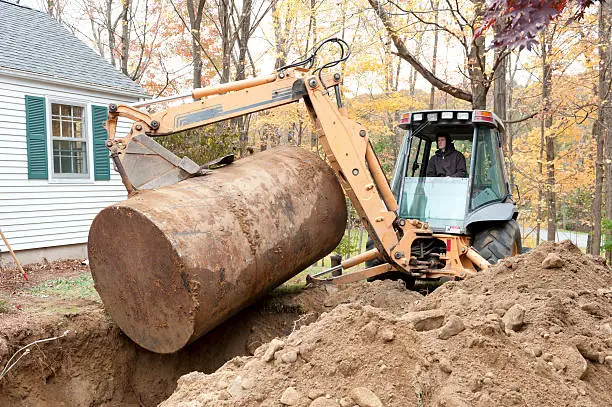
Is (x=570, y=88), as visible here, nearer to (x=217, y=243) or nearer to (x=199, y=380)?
(x=217, y=243)

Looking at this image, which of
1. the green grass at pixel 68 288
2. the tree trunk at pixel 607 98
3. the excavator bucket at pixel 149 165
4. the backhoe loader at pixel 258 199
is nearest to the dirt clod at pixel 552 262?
the backhoe loader at pixel 258 199

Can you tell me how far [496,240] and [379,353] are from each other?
4.11m

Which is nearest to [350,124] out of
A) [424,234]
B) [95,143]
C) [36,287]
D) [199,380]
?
[424,234]

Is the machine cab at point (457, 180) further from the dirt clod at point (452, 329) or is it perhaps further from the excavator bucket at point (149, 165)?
the dirt clod at point (452, 329)

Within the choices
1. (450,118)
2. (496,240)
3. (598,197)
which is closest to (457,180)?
(450,118)

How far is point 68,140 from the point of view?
424 inches

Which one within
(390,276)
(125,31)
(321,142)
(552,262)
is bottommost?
(390,276)

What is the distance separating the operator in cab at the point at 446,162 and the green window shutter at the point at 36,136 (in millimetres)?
7233

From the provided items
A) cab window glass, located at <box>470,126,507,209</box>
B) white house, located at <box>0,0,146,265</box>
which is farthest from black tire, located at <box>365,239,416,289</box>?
white house, located at <box>0,0,146,265</box>

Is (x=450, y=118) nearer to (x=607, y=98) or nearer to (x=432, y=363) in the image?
(x=432, y=363)

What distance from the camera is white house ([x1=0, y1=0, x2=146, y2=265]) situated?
9930 mm

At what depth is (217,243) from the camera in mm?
4672

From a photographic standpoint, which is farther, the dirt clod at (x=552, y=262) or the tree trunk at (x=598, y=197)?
the tree trunk at (x=598, y=197)

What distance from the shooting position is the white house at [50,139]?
9.93 metres
